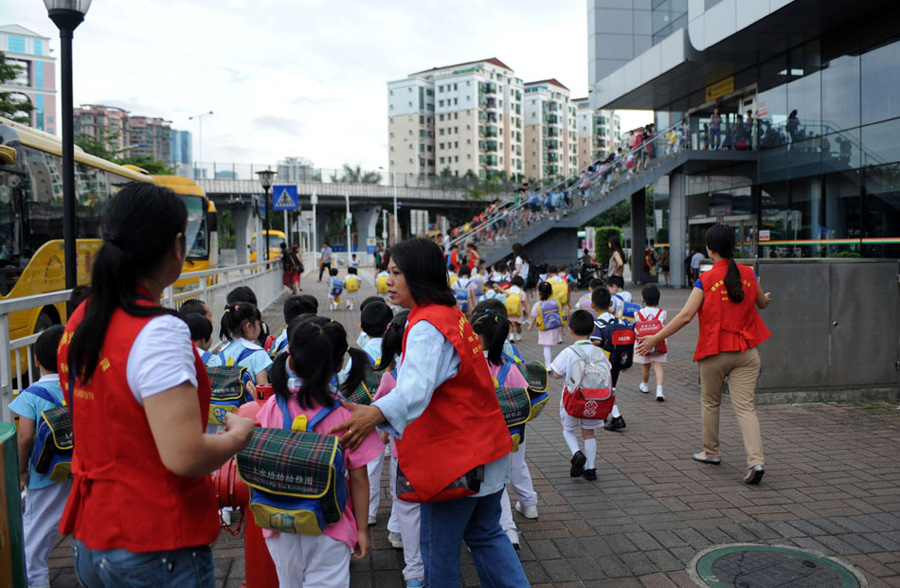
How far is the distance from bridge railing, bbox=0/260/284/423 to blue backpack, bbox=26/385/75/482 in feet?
3.10

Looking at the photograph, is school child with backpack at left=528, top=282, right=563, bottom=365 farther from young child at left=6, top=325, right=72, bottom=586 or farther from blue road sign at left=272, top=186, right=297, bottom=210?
blue road sign at left=272, top=186, right=297, bottom=210

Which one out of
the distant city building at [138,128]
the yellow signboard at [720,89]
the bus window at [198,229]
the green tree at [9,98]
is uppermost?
the distant city building at [138,128]

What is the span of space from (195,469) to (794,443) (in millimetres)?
6070

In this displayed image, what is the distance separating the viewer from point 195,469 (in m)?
1.82

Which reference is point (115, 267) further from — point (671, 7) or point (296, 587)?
point (671, 7)

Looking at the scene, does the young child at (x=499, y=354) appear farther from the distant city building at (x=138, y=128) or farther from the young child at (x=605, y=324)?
the distant city building at (x=138, y=128)

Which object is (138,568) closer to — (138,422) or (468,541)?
(138,422)

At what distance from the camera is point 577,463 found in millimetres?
5492

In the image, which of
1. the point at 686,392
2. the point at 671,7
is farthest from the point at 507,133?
the point at 686,392

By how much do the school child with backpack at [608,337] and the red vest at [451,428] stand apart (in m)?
3.70

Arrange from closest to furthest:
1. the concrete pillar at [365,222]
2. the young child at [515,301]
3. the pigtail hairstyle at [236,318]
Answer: the pigtail hairstyle at [236,318]
the young child at [515,301]
the concrete pillar at [365,222]

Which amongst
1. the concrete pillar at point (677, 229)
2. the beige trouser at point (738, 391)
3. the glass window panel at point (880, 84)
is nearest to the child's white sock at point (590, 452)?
the beige trouser at point (738, 391)

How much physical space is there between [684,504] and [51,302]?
4539mm

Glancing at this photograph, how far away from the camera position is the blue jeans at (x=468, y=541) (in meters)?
2.84
